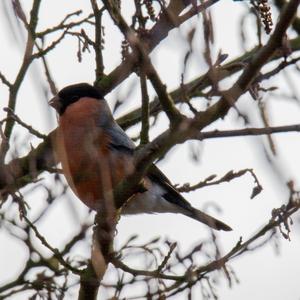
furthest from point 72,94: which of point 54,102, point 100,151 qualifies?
point 100,151

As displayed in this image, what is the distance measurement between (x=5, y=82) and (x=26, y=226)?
1.18 metres

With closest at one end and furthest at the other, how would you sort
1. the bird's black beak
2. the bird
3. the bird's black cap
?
the bird's black beak, the bird, the bird's black cap

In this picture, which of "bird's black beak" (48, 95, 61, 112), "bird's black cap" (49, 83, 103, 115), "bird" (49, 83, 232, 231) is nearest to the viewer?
"bird's black beak" (48, 95, 61, 112)

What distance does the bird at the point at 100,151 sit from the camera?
16.7ft

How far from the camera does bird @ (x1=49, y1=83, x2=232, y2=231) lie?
5086 millimetres

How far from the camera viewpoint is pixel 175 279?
380 centimetres

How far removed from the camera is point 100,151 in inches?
193

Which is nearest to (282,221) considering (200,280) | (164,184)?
(200,280)

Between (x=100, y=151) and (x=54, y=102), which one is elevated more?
(x=54, y=102)

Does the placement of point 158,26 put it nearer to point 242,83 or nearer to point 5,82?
point 5,82

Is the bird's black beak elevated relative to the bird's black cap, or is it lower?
lower

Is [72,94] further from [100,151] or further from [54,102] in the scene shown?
[100,151]

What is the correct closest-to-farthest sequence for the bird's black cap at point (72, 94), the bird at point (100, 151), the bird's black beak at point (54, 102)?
the bird's black beak at point (54, 102)
the bird at point (100, 151)
the bird's black cap at point (72, 94)

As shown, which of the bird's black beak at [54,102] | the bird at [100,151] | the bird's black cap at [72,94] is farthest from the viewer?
the bird's black cap at [72,94]
